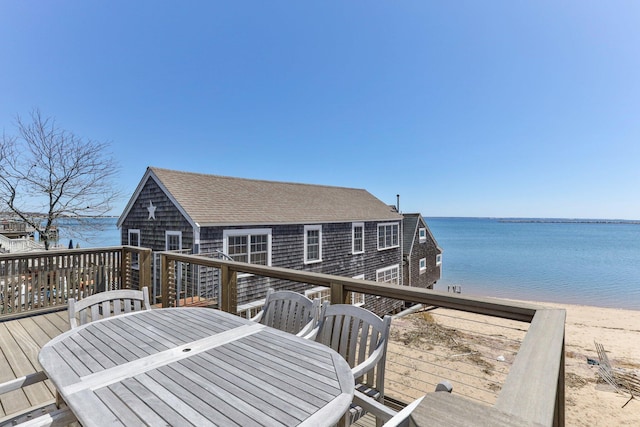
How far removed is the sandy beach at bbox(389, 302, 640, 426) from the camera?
7.07m

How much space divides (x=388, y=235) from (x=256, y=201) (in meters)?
8.67

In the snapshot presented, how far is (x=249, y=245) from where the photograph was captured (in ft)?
34.1

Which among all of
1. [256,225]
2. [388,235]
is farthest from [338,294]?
[388,235]

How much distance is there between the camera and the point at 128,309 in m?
3.01

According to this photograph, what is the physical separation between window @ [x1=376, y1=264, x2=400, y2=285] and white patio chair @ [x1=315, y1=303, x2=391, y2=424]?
46.8 feet

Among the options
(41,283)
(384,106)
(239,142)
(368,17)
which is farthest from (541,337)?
(239,142)

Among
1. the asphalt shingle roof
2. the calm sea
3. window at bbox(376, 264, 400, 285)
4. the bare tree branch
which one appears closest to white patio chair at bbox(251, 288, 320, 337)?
the asphalt shingle roof

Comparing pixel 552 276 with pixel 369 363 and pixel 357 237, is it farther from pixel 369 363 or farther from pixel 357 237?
pixel 369 363

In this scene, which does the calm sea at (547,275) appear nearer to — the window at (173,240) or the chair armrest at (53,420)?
the window at (173,240)

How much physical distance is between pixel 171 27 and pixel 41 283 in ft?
34.1

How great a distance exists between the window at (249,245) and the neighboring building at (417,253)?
35.4 ft

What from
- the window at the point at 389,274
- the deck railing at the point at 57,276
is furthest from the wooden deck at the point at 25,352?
the window at the point at 389,274

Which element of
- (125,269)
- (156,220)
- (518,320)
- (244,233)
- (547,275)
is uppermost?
(156,220)

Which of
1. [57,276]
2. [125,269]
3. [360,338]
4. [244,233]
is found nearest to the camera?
[360,338]
